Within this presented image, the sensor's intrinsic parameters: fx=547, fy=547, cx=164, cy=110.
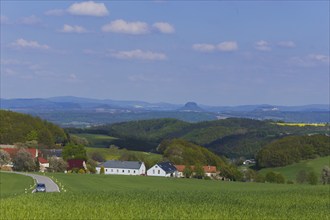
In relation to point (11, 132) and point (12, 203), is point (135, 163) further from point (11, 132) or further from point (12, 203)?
point (12, 203)

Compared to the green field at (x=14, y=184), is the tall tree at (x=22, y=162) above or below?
below

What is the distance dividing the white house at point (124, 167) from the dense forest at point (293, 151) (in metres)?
34.3

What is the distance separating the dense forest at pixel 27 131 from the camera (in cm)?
15275

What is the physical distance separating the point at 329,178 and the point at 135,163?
1971 inches

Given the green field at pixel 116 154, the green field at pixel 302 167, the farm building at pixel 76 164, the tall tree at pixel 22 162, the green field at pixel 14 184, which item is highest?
the green field at pixel 14 184

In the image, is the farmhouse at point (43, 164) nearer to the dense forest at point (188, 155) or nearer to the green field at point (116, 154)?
the green field at point (116, 154)

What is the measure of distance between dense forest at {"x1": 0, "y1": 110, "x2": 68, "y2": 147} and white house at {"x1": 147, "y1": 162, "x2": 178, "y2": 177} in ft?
107

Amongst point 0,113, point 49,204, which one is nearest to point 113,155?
point 0,113

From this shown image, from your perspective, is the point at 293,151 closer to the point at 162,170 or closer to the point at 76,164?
the point at 162,170

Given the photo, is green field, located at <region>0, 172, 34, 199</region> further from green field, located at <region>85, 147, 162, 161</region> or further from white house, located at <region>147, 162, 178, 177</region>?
green field, located at <region>85, 147, 162, 161</region>

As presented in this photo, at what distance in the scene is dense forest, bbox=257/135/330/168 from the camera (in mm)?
148125

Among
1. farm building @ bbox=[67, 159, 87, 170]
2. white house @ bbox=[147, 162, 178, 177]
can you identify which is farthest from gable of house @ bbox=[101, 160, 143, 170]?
farm building @ bbox=[67, 159, 87, 170]

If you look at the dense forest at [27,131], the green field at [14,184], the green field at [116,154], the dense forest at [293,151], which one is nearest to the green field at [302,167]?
the dense forest at [293,151]

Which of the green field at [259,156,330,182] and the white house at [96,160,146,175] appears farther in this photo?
the green field at [259,156,330,182]
